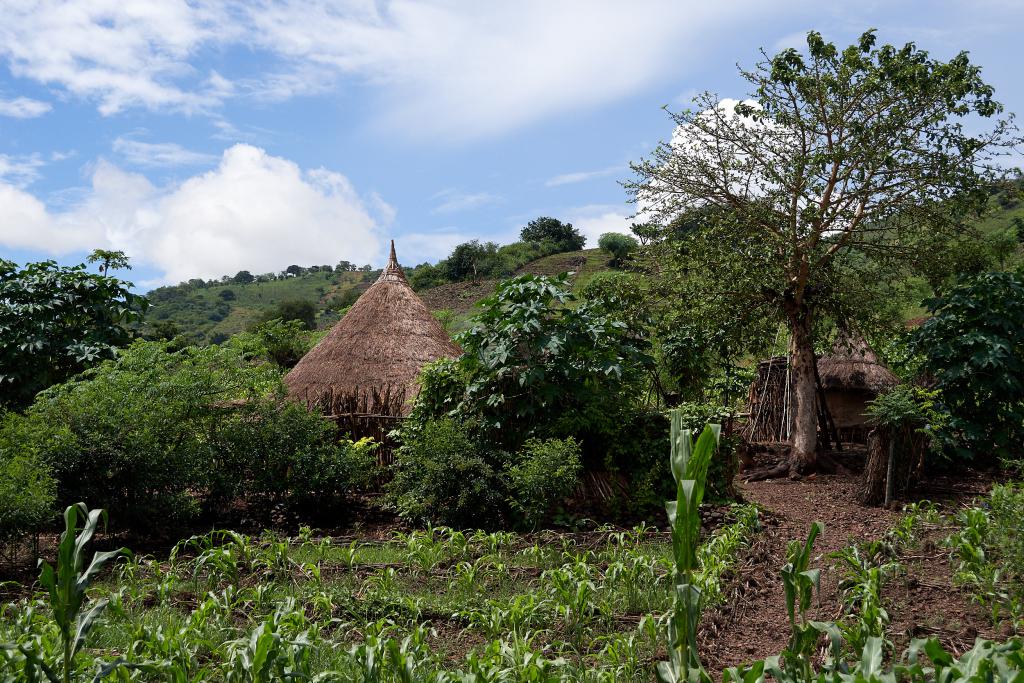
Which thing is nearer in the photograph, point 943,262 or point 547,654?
point 547,654

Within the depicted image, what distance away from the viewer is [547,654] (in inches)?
167

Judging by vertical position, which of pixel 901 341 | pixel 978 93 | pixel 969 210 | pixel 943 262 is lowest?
pixel 901 341

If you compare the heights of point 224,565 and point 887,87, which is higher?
point 887,87

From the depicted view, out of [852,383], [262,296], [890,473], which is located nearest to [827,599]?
[890,473]

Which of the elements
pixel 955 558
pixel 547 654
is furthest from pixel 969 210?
pixel 547 654

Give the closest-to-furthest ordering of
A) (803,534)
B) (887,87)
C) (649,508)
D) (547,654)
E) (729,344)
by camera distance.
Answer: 1. (547,654)
2. (803,534)
3. (649,508)
4. (887,87)
5. (729,344)

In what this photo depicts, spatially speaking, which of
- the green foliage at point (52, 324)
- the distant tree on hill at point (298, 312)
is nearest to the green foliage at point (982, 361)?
the green foliage at point (52, 324)

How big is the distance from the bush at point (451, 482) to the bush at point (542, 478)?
0.25m

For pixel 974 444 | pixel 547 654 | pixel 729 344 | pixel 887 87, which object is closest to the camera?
pixel 547 654

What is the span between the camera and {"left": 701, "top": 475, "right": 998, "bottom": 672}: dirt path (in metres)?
4.35

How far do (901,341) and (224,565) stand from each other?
8502 mm

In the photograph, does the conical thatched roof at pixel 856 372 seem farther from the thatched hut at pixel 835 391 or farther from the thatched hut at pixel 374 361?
the thatched hut at pixel 374 361

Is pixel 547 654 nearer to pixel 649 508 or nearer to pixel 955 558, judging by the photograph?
pixel 955 558

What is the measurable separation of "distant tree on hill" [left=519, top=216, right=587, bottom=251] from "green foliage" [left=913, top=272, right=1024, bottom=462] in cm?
3429
